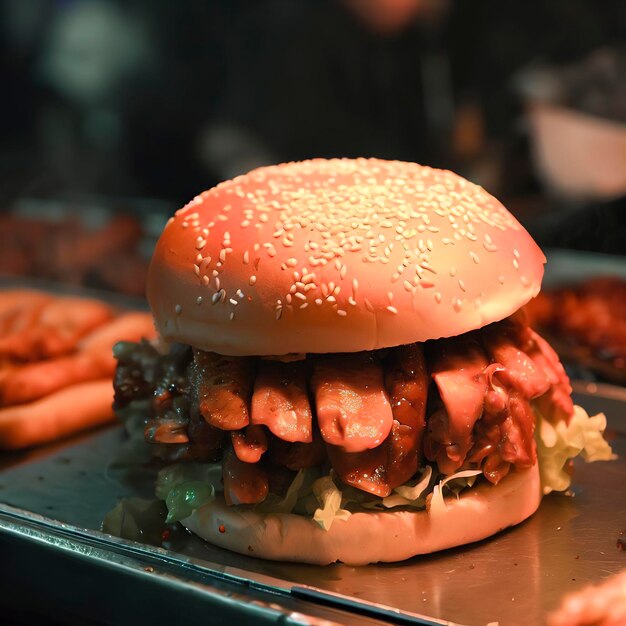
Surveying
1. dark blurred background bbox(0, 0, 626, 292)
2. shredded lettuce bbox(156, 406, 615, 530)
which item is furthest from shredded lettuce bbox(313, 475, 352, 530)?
dark blurred background bbox(0, 0, 626, 292)

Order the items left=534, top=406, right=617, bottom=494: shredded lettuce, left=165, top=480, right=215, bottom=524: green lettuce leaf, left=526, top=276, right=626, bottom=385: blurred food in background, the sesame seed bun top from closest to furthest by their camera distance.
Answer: the sesame seed bun top
left=165, top=480, right=215, bottom=524: green lettuce leaf
left=534, top=406, right=617, bottom=494: shredded lettuce
left=526, top=276, right=626, bottom=385: blurred food in background

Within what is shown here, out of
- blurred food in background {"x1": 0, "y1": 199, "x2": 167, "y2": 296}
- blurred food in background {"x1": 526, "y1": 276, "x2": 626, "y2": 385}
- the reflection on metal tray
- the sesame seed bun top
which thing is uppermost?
the sesame seed bun top

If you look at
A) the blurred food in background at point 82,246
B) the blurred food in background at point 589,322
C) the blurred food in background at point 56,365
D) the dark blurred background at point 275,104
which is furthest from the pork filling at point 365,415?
the blurred food in background at point 82,246

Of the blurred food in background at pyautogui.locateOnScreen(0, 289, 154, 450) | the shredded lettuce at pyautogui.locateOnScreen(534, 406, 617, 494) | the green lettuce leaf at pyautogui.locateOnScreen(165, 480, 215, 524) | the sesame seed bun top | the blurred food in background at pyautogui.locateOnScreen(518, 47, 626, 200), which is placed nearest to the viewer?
the sesame seed bun top

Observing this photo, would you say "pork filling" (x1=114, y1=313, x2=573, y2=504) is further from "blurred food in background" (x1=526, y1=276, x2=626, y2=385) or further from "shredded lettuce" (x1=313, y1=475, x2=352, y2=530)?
"blurred food in background" (x1=526, y1=276, x2=626, y2=385)

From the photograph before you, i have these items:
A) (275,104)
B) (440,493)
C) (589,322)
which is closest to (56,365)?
(440,493)

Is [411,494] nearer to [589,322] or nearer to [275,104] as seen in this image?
[589,322]

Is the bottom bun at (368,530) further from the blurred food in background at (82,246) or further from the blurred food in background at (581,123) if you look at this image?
the blurred food in background at (82,246)
